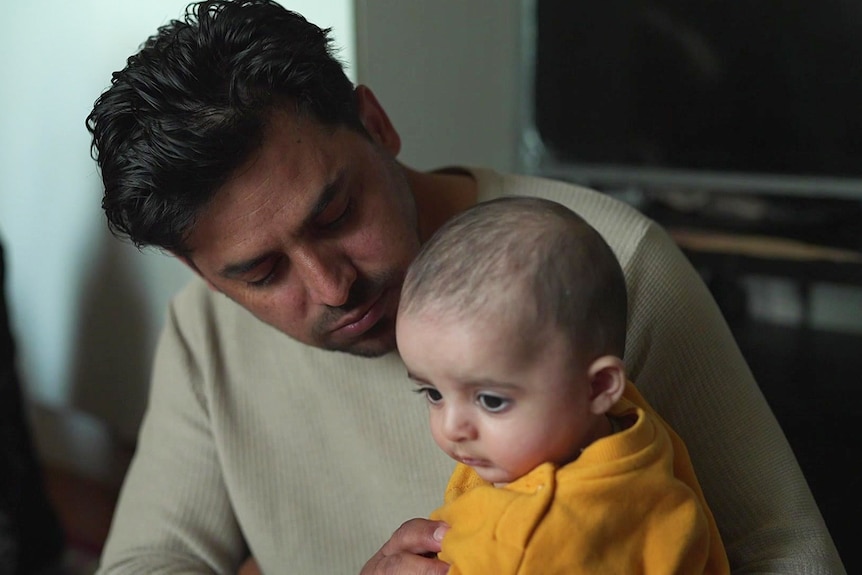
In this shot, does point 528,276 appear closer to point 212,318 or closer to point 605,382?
point 605,382

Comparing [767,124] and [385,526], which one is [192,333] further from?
[767,124]

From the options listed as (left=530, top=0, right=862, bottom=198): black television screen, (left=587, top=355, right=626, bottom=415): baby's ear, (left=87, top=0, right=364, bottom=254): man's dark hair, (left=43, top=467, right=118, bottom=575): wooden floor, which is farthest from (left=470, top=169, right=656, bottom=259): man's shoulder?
(left=43, top=467, right=118, bottom=575): wooden floor

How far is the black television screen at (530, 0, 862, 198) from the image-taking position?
1950 mm

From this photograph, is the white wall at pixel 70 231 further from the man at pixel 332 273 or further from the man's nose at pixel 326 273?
the man's nose at pixel 326 273

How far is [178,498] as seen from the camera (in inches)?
59.2

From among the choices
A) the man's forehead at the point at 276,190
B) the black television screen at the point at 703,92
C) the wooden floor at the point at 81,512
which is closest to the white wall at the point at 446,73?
the black television screen at the point at 703,92

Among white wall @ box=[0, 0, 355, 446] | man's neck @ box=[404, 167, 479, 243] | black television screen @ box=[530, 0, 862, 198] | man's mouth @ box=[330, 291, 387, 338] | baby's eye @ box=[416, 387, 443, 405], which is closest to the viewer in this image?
baby's eye @ box=[416, 387, 443, 405]

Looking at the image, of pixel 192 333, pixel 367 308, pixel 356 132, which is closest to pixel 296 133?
pixel 356 132

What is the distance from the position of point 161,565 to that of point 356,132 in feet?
2.28

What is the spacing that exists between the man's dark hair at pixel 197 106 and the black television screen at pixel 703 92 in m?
1.13

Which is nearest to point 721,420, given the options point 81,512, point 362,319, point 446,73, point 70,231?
point 362,319

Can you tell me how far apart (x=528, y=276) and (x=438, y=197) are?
1.63 ft

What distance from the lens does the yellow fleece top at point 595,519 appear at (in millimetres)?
825

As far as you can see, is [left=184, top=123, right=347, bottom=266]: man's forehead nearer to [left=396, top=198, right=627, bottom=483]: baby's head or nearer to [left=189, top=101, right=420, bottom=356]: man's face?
[left=189, top=101, right=420, bottom=356]: man's face
